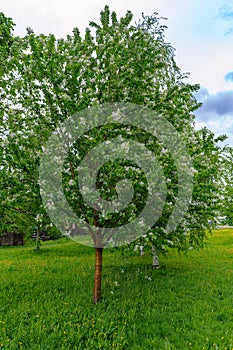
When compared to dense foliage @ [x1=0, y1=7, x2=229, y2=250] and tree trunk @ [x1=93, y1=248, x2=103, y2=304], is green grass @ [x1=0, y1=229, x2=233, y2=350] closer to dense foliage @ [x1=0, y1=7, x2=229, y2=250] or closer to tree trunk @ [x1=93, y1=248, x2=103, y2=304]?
tree trunk @ [x1=93, y1=248, x2=103, y2=304]

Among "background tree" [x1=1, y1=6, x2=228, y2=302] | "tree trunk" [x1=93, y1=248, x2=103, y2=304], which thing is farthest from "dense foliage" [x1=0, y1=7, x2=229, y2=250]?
"tree trunk" [x1=93, y1=248, x2=103, y2=304]

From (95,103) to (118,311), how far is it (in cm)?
664

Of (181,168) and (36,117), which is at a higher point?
(36,117)

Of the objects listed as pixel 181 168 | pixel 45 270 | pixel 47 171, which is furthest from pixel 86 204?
pixel 45 270

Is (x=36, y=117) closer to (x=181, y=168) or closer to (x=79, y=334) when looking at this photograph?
(x=181, y=168)

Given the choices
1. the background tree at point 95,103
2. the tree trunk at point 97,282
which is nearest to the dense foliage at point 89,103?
the background tree at point 95,103

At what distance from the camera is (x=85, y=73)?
913cm

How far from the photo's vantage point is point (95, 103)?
7949mm

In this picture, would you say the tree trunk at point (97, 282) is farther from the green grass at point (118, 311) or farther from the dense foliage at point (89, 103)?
the dense foliage at point (89, 103)

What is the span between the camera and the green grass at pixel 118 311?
24.1ft

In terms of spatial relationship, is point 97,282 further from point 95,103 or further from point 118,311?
point 95,103

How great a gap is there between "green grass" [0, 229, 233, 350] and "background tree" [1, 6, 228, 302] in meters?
1.40

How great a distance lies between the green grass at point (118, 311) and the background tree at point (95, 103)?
1.40 m

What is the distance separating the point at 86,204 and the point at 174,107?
4.56 metres
